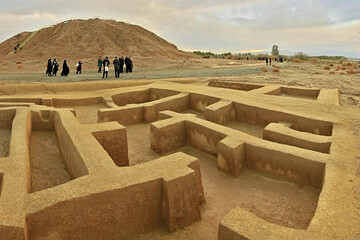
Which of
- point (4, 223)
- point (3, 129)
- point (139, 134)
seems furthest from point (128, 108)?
point (4, 223)

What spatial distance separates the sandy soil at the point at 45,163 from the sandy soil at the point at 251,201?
207 cm

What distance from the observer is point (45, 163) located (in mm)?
5016

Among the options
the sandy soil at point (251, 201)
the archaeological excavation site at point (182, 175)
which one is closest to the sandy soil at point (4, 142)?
the archaeological excavation site at point (182, 175)

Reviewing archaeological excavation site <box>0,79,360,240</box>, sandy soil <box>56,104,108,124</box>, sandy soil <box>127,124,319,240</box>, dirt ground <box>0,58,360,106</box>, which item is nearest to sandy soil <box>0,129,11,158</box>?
archaeological excavation site <box>0,79,360,240</box>

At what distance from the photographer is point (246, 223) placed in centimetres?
281

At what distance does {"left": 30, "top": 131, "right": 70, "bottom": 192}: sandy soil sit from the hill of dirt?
29.2 m

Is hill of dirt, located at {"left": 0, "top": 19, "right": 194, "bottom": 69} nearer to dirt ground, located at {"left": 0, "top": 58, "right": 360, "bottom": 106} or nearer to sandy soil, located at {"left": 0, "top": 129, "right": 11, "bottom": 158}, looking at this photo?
dirt ground, located at {"left": 0, "top": 58, "right": 360, "bottom": 106}

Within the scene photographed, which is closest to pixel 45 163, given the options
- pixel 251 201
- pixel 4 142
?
pixel 4 142

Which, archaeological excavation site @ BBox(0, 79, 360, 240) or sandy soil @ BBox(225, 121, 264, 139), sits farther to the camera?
sandy soil @ BBox(225, 121, 264, 139)

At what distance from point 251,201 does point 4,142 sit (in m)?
5.11

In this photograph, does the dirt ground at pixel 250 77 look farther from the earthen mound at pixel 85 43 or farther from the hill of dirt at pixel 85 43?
the earthen mound at pixel 85 43

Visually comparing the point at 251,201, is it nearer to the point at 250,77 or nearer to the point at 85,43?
the point at 250,77

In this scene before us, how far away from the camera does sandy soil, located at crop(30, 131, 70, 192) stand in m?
4.39

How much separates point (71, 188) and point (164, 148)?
3311 millimetres
